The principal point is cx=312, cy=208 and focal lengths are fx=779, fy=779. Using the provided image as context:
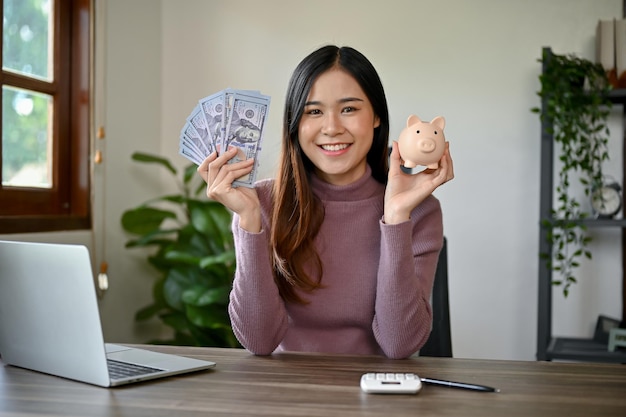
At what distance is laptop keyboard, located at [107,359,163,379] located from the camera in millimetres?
1253

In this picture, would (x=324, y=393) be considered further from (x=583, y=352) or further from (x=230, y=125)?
(x=583, y=352)

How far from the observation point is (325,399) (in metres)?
1.12

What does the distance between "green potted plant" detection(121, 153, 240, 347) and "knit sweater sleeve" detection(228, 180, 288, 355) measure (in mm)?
1434

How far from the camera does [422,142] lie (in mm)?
1543

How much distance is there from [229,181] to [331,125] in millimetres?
317

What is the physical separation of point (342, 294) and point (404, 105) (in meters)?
1.88

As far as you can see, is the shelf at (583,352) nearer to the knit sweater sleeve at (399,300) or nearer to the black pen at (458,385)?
the knit sweater sleeve at (399,300)

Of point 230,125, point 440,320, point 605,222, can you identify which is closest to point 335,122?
point 230,125

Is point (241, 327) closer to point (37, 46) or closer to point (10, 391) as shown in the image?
point (10, 391)

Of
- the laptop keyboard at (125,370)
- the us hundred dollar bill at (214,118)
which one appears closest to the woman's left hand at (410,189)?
the us hundred dollar bill at (214,118)

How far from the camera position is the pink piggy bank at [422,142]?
1544 millimetres

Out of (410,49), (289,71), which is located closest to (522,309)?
(410,49)

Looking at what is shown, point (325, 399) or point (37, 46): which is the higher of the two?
point (37, 46)

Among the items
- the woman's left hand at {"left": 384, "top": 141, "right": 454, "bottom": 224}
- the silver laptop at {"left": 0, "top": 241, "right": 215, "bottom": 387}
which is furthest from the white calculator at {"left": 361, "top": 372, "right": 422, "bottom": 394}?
the woman's left hand at {"left": 384, "top": 141, "right": 454, "bottom": 224}
